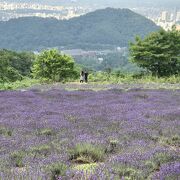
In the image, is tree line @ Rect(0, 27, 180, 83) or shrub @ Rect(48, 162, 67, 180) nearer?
shrub @ Rect(48, 162, 67, 180)

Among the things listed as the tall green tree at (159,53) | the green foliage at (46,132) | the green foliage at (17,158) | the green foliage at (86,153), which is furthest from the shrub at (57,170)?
the tall green tree at (159,53)

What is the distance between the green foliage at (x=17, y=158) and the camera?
7.83m

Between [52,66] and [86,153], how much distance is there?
4396 centimetres

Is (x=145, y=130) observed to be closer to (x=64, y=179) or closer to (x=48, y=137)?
(x=48, y=137)

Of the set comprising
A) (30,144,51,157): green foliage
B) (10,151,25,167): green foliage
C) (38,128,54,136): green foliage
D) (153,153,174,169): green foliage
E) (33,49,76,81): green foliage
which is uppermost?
(153,153,174,169): green foliage

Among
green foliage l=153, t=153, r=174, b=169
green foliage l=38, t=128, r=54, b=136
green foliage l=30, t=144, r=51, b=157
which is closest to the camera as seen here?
green foliage l=153, t=153, r=174, b=169

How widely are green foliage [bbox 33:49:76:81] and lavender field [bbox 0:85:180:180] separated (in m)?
34.8

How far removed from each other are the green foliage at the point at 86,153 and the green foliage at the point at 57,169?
1120mm

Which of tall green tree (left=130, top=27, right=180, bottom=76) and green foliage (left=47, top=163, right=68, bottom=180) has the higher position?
green foliage (left=47, top=163, right=68, bottom=180)

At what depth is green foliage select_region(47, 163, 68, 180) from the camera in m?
6.62

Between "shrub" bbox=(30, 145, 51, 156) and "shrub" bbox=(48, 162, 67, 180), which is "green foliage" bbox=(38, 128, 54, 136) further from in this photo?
"shrub" bbox=(48, 162, 67, 180)

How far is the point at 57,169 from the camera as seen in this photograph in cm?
682

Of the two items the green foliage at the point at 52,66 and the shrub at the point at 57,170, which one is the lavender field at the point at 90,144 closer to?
the shrub at the point at 57,170

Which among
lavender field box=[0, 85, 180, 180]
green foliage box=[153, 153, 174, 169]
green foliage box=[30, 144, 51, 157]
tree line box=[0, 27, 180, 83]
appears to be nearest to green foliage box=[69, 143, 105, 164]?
lavender field box=[0, 85, 180, 180]
